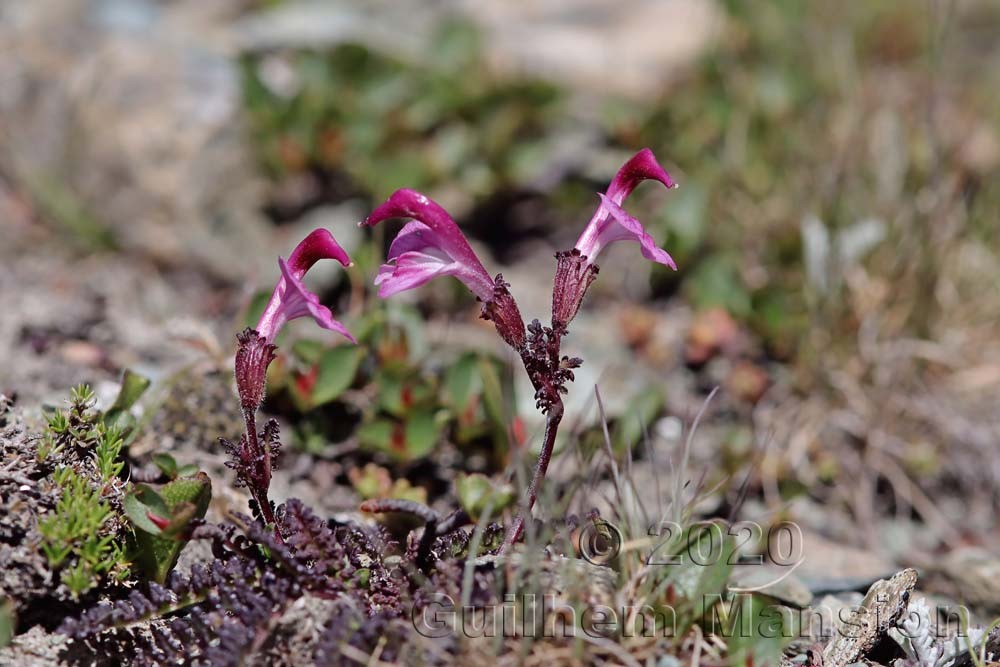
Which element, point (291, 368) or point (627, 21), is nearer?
point (291, 368)

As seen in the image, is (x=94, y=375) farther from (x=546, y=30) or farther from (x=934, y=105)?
(x=546, y=30)

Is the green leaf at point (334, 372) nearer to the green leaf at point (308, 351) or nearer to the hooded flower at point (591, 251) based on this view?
the green leaf at point (308, 351)

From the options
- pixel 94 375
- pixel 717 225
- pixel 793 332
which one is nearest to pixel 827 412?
pixel 793 332

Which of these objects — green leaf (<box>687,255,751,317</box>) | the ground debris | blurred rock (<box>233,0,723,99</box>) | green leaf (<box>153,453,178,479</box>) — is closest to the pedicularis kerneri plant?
green leaf (<box>153,453,178,479</box>)

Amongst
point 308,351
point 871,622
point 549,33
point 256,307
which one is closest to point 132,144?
point 256,307

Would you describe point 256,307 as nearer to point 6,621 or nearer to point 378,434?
point 378,434

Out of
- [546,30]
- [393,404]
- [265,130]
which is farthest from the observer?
[546,30]
